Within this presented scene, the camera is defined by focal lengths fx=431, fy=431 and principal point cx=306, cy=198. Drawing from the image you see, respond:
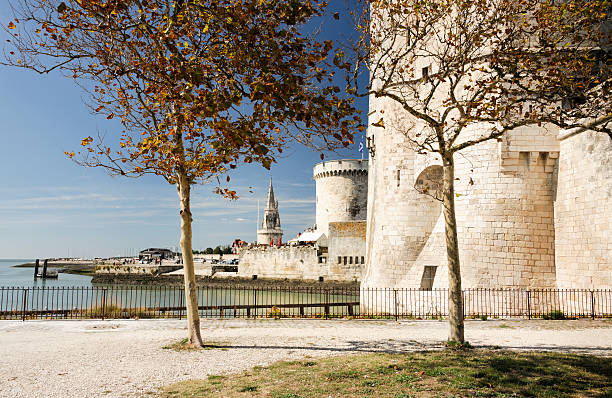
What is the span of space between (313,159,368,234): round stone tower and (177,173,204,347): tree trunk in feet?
125

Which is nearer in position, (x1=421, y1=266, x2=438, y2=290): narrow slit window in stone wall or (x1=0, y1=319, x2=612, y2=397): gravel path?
(x1=0, y1=319, x2=612, y2=397): gravel path

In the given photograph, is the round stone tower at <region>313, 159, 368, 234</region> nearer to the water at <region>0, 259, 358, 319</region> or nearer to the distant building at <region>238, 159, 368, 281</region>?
the distant building at <region>238, 159, 368, 281</region>

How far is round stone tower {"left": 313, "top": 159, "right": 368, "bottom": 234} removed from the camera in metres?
48.2

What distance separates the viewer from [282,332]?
11.8 meters

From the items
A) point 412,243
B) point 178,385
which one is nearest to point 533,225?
point 412,243

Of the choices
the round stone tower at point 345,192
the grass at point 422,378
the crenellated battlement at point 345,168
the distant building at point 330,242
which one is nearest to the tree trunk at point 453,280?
the grass at point 422,378

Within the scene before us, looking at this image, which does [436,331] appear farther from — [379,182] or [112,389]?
[379,182]

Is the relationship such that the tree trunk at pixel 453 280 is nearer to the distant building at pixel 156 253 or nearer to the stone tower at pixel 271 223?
the stone tower at pixel 271 223

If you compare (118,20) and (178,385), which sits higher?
(118,20)

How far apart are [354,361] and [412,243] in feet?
41.3

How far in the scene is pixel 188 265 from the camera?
993cm

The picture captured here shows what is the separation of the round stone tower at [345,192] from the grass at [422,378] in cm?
3970

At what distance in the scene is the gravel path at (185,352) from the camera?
719 cm

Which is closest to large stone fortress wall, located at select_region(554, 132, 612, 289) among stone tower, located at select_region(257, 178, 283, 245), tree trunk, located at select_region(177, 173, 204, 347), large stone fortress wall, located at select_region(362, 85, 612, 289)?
large stone fortress wall, located at select_region(362, 85, 612, 289)
